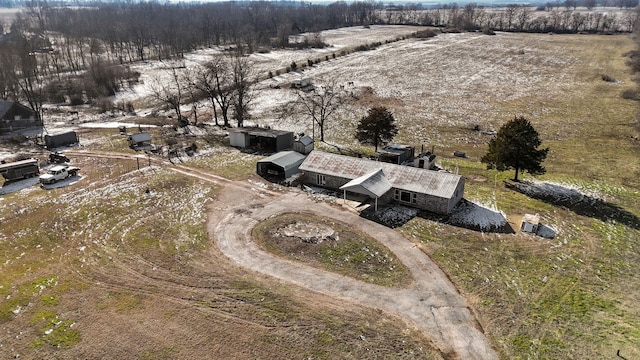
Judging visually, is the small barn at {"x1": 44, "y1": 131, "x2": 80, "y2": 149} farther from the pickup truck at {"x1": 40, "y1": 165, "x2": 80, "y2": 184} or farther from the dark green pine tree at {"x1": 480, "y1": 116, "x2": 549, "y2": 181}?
the dark green pine tree at {"x1": 480, "y1": 116, "x2": 549, "y2": 181}

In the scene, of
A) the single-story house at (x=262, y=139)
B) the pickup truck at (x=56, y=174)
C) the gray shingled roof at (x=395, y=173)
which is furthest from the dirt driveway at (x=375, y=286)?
the pickup truck at (x=56, y=174)

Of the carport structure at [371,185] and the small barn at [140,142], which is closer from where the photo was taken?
the carport structure at [371,185]

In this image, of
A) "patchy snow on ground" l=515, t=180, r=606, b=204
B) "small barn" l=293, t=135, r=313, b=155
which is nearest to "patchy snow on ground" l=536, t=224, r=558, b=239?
"patchy snow on ground" l=515, t=180, r=606, b=204

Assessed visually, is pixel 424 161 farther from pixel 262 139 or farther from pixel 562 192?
pixel 262 139

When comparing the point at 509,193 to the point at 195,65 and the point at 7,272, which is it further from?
the point at 195,65

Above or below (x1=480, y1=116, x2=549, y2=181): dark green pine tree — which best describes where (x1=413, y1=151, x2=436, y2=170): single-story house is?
below

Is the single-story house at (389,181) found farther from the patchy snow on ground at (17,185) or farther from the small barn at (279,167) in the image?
the patchy snow on ground at (17,185)

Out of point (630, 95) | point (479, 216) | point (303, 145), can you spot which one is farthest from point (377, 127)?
point (630, 95)
